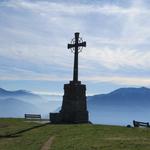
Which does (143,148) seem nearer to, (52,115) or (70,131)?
(70,131)

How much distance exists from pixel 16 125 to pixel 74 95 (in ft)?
29.6

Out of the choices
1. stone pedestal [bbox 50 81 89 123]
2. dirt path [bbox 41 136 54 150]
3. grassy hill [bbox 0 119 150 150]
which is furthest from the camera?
stone pedestal [bbox 50 81 89 123]

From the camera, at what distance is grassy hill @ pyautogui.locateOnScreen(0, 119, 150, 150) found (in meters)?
38.3

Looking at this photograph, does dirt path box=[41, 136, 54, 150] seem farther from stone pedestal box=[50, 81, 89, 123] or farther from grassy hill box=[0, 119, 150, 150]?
stone pedestal box=[50, 81, 89, 123]

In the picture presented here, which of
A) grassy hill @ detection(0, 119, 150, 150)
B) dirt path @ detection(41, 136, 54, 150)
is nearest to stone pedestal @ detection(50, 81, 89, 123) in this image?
grassy hill @ detection(0, 119, 150, 150)

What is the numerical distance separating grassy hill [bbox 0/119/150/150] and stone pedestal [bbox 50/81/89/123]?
7481 millimetres

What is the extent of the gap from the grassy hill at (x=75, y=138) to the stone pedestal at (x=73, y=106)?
24.5 ft

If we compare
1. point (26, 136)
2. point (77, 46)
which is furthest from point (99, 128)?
point (77, 46)

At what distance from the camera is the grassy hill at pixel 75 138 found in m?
38.3

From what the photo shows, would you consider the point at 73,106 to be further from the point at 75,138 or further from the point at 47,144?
the point at 47,144

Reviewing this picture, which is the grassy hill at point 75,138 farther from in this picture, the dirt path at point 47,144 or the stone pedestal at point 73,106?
the stone pedestal at point 73,106

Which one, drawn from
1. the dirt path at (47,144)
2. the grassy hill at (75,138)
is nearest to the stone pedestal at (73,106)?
the grassy hill at (75,138)

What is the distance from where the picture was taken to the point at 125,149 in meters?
35.7

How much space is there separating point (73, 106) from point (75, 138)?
64.5ft
